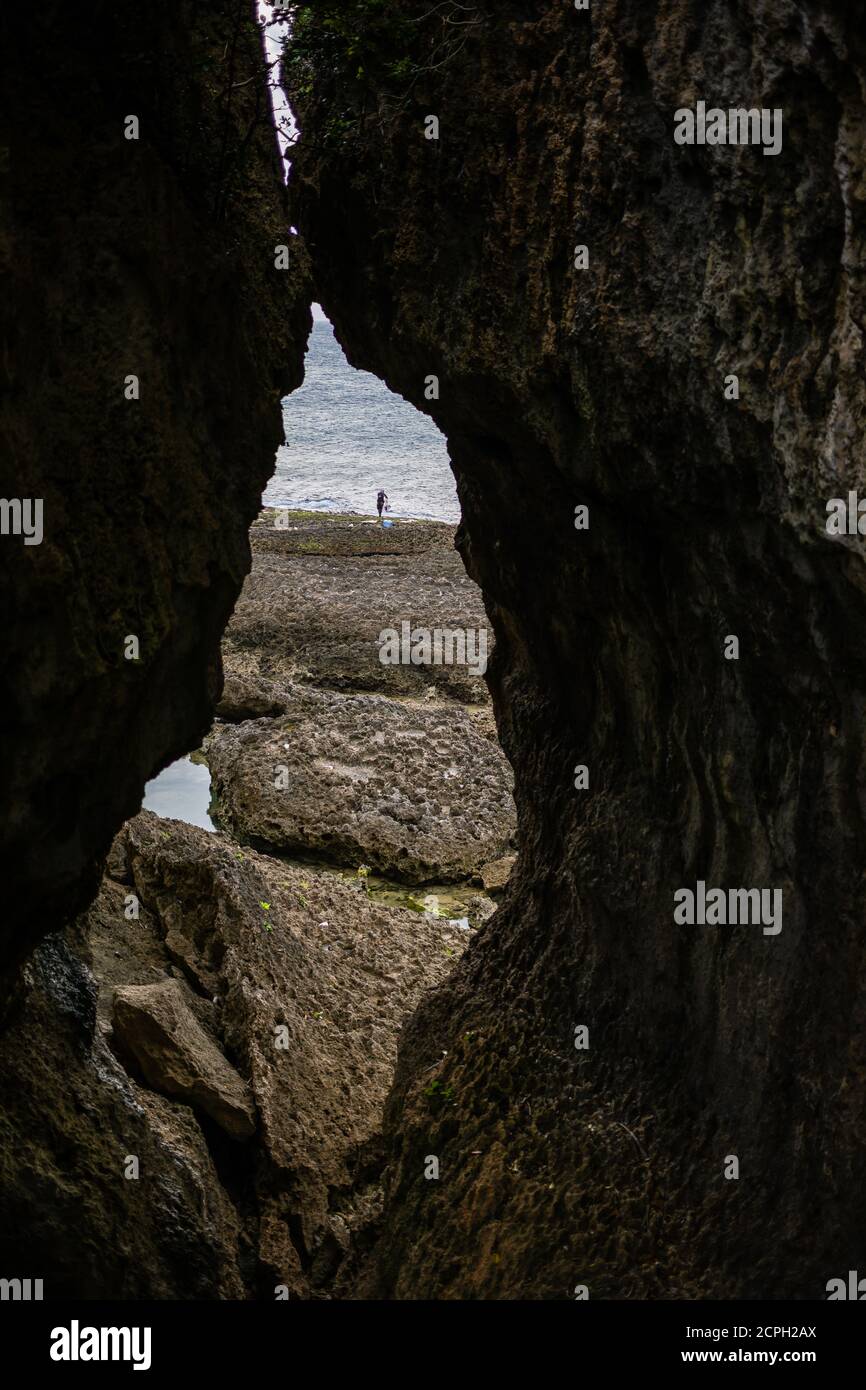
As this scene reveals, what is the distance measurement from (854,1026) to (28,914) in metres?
4.01

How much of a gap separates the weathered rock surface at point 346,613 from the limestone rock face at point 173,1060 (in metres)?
9.71

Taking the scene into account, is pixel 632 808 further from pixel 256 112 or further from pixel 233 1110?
pixel 256 112

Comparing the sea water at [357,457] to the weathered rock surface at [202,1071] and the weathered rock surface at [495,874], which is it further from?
the weathered rock surface at [202,1071]

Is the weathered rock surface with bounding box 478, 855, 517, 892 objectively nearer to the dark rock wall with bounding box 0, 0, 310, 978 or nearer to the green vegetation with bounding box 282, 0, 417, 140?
the dark rock wall with bounding box 0, 0, 310, 978

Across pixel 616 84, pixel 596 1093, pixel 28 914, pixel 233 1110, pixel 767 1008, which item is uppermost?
pixel 616 84

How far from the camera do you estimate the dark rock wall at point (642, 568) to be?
536 centimetres

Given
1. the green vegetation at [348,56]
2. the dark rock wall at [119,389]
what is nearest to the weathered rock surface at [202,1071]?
the dark rock wall at [119,389]

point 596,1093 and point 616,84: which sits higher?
point 616,84

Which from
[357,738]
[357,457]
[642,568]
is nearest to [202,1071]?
[642,568]

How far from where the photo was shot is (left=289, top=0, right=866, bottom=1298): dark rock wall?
17.6ft

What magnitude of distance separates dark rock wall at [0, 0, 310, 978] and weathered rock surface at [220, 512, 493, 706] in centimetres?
1161

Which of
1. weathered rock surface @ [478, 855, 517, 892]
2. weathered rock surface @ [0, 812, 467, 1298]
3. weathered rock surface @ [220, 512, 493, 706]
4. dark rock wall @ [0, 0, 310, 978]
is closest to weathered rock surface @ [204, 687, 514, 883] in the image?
weathered rock surface @ [478, 855, 517, 892]

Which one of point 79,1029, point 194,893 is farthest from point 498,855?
point 79,1029

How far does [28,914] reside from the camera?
6195 millimetres
